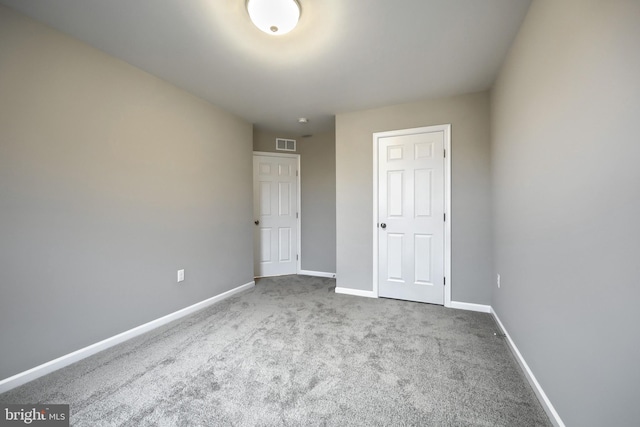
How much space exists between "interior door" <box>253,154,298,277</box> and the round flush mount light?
8.55 feet

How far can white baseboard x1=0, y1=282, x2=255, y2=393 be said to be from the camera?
156cm

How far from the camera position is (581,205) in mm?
1047

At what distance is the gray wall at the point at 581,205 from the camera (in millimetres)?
805

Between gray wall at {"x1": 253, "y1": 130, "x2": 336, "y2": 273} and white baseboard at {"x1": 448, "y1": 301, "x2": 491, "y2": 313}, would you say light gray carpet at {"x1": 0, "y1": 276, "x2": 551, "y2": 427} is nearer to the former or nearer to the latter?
white baseboard at {"x1": 448, "y1": 301, "x2": 491, "y2": 313}

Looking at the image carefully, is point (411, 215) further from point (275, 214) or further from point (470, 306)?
point (275, 214)

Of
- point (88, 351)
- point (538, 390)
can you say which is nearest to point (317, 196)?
point (88, 351)

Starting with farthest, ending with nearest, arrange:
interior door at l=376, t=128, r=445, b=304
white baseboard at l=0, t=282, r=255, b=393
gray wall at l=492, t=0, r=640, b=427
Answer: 1. interior door at l=376, t=128, r=445, b=304
2. white baseboard at l=0, t=282, r=255, b=393
3. gray wall at l=492, t=0, r=640, b=427

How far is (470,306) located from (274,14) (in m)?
3.23

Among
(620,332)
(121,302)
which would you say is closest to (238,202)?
(121,302)

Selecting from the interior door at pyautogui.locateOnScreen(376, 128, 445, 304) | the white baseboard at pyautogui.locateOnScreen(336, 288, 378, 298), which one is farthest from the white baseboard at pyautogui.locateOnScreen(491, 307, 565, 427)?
the white baseboard at pyautogui.locateOnScreen(336, 288, 378, 298)

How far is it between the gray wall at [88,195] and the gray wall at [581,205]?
3021mm

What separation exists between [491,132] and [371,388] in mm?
2689

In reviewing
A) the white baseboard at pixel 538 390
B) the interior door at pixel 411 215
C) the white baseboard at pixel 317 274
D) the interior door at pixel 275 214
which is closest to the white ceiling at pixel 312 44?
the interior door at pixel 411 215

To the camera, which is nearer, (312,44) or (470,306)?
(312,44)
